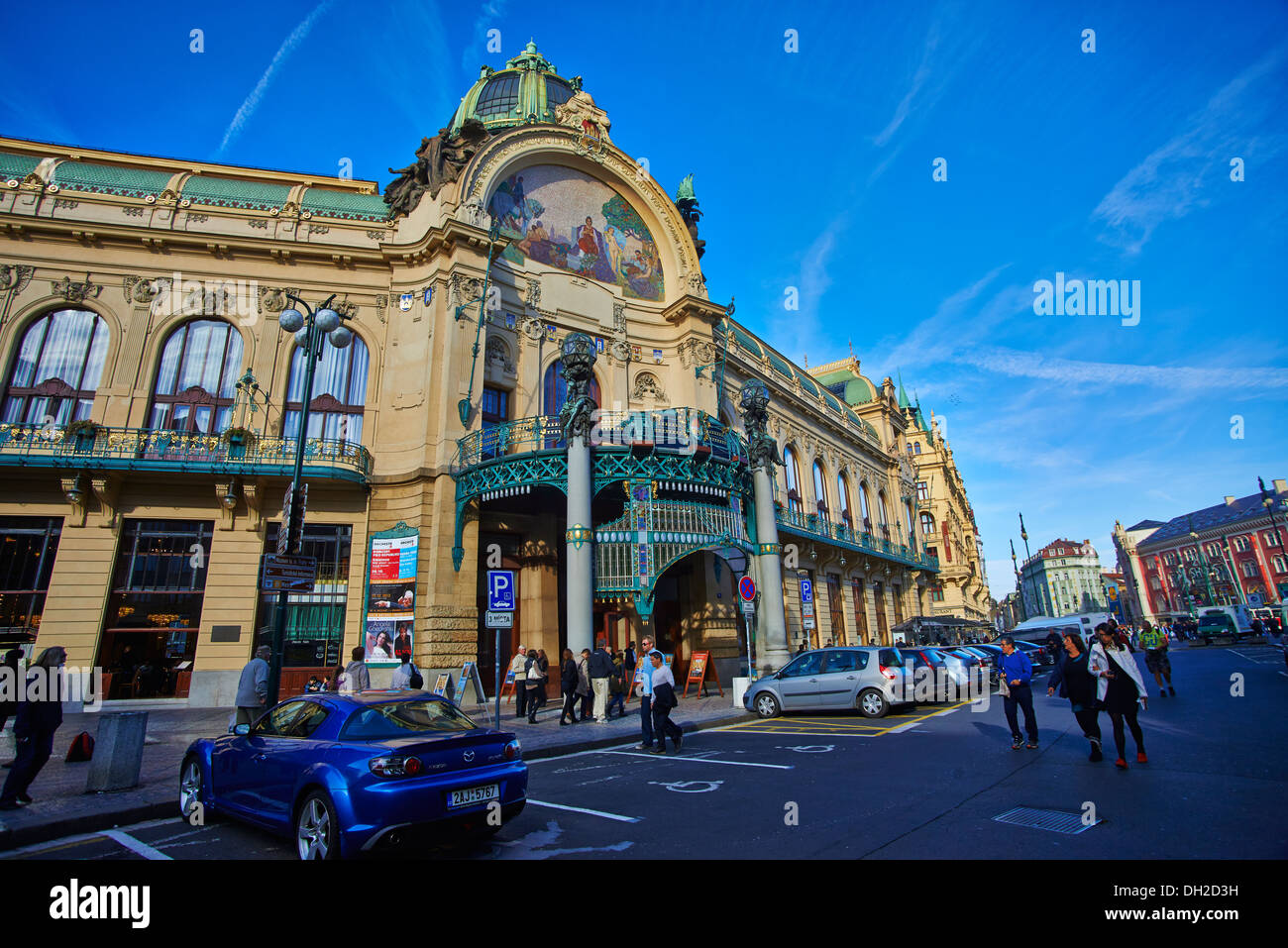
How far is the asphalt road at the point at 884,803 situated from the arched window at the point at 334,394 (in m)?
14.2

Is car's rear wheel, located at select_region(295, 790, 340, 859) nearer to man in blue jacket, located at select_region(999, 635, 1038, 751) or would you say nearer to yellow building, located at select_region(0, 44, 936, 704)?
man in blue jacket, located at select_region(999, 635, 1038, 751)

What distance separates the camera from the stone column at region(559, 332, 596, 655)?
16.8m

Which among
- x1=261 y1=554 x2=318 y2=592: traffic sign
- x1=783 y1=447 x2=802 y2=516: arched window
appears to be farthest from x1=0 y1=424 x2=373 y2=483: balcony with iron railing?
x1=783 y1=447 x2=802 y2=516: arched window

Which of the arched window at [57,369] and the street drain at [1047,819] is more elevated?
the arched window at [57,369]

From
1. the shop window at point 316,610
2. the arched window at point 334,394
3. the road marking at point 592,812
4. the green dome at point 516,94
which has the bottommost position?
the road marking at point 592,812

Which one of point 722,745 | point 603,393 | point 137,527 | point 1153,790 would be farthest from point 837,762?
point 137,527

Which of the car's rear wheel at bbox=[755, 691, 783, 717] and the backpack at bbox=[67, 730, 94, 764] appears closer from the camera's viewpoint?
the backpack at bbox=[67, 730, 94, 764]

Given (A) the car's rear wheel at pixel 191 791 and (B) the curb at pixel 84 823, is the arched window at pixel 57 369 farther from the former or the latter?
(A) the car's rear wheel at pixel 191 791

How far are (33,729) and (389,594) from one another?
10.9m

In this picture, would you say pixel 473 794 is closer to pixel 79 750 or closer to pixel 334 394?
pixel 79 750

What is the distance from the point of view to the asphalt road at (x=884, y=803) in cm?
508

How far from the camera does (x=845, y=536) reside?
36656 mm

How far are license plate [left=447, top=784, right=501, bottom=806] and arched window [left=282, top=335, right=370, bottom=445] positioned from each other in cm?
1702

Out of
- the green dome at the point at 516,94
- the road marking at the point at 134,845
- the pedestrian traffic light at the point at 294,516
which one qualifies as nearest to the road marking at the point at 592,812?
the road marking at the point at 134,845
